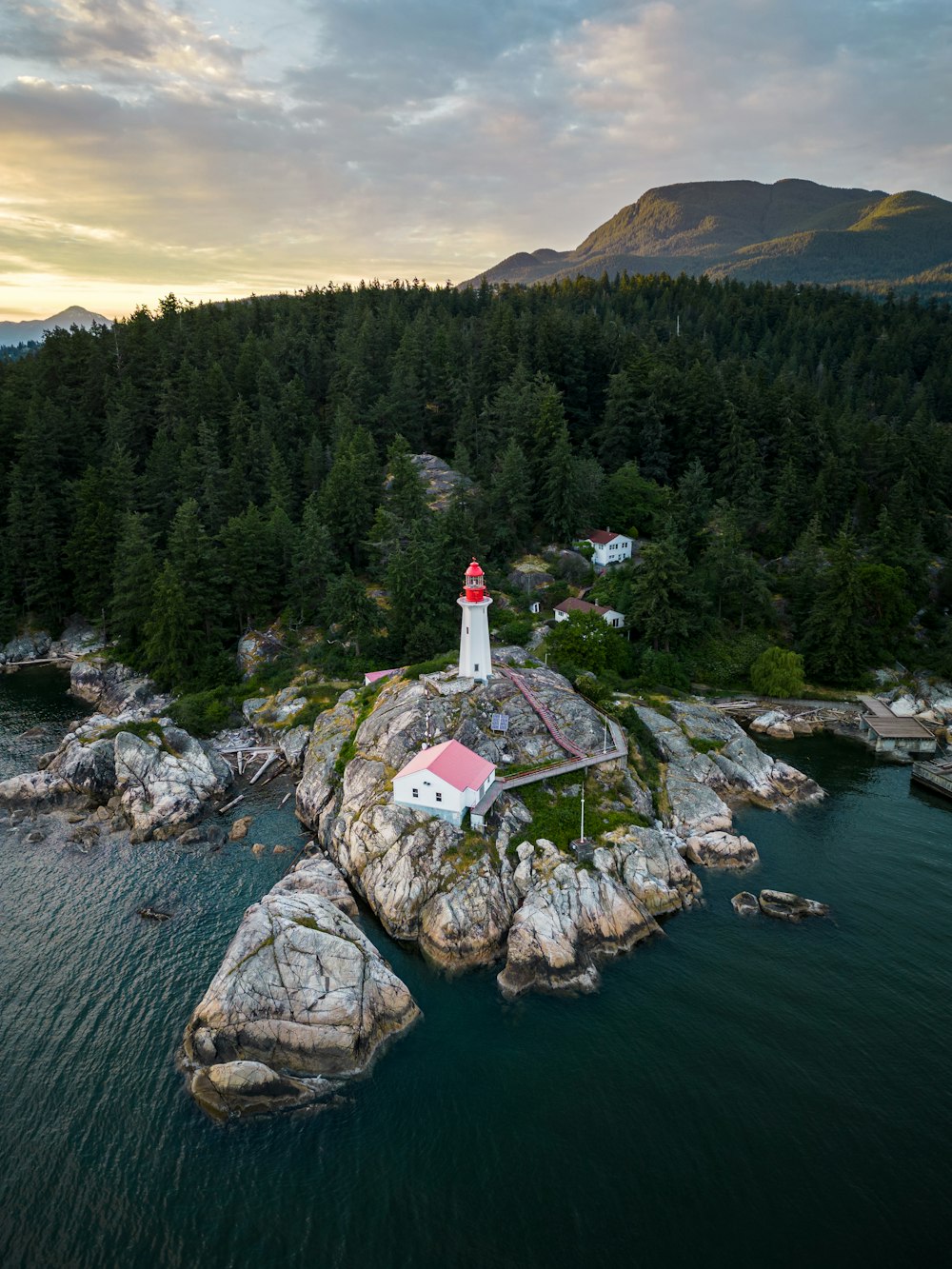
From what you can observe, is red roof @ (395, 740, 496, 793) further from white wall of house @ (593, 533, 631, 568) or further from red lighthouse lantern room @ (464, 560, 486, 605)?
white wall of house @ (593, 533, 631, 568)

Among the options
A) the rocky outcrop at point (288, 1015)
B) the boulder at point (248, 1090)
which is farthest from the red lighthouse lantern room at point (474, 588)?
the boulder at point (248, 1090)

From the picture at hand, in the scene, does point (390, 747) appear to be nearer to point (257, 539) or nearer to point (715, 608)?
point (257, 539)

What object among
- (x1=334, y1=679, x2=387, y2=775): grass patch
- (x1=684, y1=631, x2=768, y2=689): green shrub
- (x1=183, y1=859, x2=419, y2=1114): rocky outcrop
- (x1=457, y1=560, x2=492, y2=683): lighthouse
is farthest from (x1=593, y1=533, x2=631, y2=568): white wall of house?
(x1=183, y1=859, x2=419, y2=1114): rocky outcrop

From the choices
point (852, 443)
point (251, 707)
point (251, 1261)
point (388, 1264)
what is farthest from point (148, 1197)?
point (852, 443)

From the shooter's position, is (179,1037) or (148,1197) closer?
(148,1197)

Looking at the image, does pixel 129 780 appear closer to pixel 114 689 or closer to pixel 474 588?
pixel 114 689

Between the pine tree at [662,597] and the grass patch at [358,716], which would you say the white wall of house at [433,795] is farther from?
the pine tree at [662,597]
